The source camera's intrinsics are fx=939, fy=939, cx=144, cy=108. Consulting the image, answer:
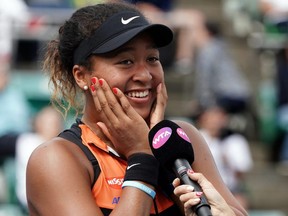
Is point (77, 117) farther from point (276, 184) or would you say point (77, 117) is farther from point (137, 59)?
point (276, 184)

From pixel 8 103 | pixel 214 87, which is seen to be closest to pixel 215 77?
pixel 214 87

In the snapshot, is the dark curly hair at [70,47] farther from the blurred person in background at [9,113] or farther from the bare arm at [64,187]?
the blurred person in background at [9,113]

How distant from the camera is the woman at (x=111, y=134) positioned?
3223 millimetres

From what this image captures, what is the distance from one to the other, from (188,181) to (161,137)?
211 mm

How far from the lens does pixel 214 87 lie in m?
9.89

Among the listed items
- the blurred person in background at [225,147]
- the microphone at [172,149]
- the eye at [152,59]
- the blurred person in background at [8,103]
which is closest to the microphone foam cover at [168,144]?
the microphone at [172,149]

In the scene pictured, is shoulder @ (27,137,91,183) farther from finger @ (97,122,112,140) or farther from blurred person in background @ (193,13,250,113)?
blurred person in background @ (193,13,250,113)

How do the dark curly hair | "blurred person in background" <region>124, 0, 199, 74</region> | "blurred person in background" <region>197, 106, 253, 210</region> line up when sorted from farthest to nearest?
"blurred person in background" <region>124, 0, 199, 74</region> < "blurred person in background" <region>197, 106, 253, 210</region> < the dark curly hair

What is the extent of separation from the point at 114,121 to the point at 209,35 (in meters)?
7.14

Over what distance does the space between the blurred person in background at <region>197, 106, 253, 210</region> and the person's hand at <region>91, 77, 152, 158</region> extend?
Answer: 5.10 metres

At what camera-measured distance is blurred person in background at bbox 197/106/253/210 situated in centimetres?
852

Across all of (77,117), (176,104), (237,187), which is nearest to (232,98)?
(176,104)

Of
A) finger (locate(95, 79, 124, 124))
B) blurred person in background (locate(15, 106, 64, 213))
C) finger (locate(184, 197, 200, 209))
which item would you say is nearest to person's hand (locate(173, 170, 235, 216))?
finger (locate(184, 197, 200, 209))

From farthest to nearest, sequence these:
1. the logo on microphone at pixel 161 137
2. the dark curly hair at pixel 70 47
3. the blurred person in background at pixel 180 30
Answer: the blurred person in background at pixel 180 30 → the dark curly hair at pixel 70 47 → the logo on microphone at pixel 161 137
